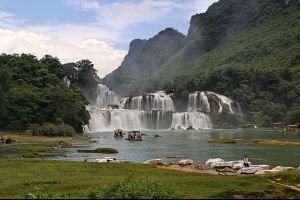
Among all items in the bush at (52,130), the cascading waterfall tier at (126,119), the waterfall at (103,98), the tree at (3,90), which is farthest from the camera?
the waterfall at (103,98)

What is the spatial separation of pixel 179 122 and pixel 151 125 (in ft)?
24.2

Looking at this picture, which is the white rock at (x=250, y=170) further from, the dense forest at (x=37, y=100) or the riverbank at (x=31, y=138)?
the dense forest at (x=37, y=100)

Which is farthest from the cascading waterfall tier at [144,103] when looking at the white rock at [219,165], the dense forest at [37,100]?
the white rock at [219,165]

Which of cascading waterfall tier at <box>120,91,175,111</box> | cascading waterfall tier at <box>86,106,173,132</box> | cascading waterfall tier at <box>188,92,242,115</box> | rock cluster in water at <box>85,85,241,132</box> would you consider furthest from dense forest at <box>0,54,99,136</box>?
cascading waterfall tier at <box>188,92,242,115</box>

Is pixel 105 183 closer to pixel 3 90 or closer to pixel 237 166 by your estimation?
pixel 237 166

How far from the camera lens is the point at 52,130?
80.4 meters

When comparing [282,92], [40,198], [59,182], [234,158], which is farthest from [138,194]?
[282,92]

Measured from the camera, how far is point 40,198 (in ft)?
49.2

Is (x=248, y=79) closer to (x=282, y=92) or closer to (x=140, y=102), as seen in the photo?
(x=282, y=92)

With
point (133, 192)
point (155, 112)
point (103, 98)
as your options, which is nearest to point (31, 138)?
point (155, 112)

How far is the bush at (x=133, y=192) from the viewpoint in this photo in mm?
15133

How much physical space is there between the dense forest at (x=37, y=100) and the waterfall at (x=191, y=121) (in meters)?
29.5

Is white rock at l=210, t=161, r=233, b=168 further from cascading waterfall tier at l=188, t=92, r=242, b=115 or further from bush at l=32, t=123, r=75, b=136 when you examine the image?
cascading waterfall tier at l=188, t=92, r=242, b=115

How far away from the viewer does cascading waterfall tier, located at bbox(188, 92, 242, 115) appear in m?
136
